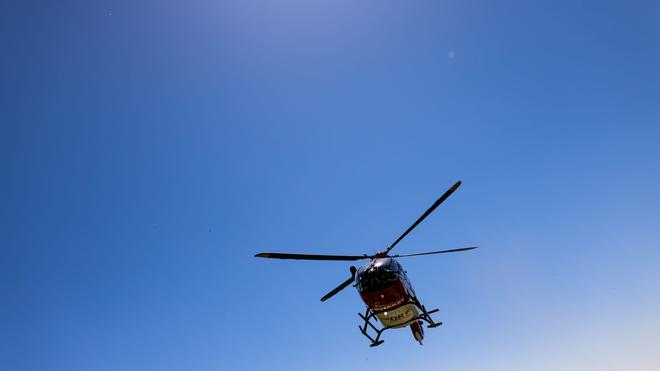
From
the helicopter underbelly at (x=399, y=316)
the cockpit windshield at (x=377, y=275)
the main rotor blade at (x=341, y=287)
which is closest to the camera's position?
the cockpit windshield at (x=377, y=275)

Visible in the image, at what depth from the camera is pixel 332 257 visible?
1833cm

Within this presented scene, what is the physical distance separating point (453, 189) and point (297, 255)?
747cm

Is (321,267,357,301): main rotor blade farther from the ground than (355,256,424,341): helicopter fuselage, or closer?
farther from the ground

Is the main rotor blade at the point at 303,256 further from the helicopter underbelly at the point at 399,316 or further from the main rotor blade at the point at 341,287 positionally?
the helicopter underbelly at the point at 399,316

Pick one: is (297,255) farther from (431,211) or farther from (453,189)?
(453,189)

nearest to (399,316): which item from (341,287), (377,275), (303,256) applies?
(377,275)

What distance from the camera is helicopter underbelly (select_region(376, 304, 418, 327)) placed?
1762cm

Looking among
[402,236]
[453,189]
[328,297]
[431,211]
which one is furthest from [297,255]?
[453,189]

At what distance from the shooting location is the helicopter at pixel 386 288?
1700cm

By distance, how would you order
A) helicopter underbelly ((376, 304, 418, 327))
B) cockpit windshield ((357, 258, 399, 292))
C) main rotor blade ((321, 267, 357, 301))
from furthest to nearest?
main rotor blade ((321, 267, 357, 301)) → helicopter underbelly ((376, 304, 418, 327)) → cockpit windshield ((357, 258, 399, 292))

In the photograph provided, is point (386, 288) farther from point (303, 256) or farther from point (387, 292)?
point (303, 256)

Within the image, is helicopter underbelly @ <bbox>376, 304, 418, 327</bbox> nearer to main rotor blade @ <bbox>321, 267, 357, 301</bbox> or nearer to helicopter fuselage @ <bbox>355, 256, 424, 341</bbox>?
helicopter fuselage @ <bbox>355, 256, 424, 341</bbox>

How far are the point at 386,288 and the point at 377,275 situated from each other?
67 cm

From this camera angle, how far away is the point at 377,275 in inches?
674
